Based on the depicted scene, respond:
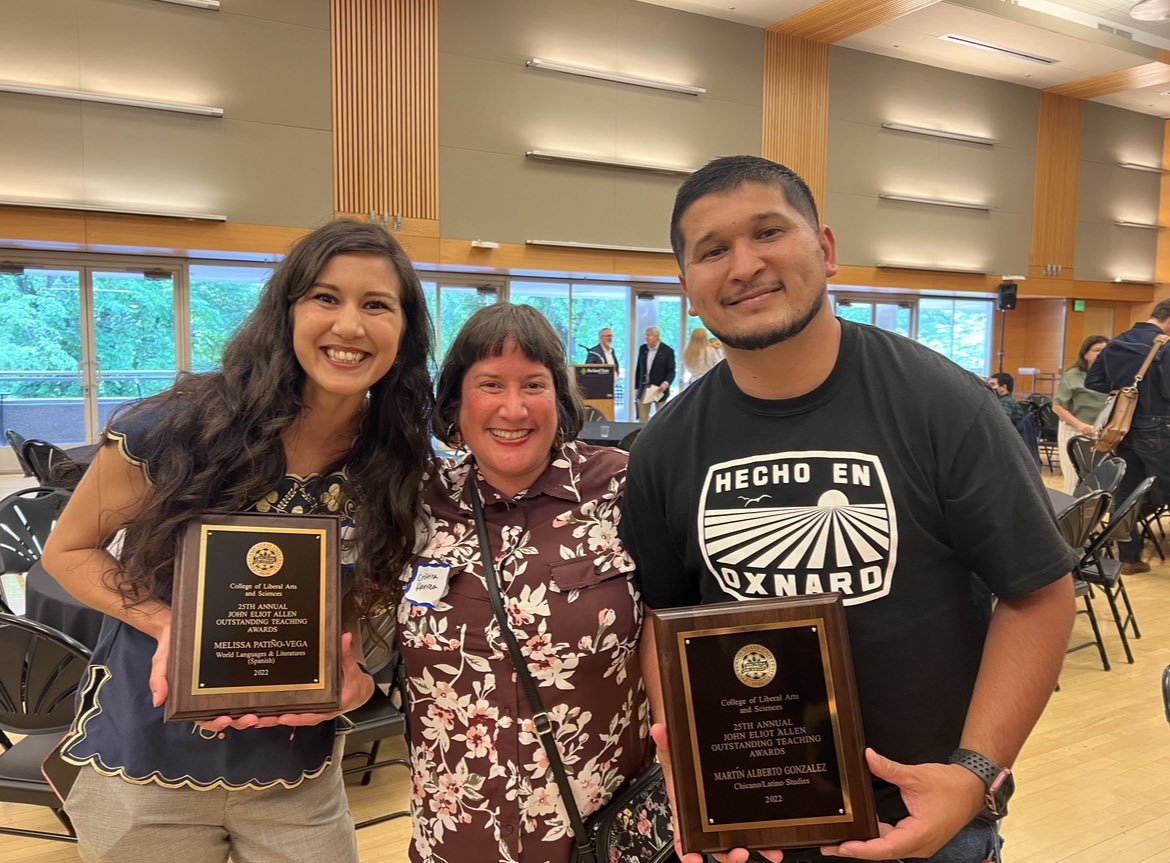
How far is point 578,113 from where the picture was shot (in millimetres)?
10203

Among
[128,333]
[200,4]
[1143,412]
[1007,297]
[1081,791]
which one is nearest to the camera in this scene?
[1081,791]

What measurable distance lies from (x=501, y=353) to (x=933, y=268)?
Answer: 518 inches

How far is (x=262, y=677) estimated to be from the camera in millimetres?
1289

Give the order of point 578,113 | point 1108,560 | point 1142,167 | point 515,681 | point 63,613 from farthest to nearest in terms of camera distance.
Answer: point 1142,167, point 578,113, point 1108,560, point 63,613, point 515,681

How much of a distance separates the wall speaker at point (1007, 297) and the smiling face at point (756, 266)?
1391cm

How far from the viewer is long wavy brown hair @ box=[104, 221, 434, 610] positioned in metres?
1.33

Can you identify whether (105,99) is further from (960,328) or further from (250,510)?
(960,328)

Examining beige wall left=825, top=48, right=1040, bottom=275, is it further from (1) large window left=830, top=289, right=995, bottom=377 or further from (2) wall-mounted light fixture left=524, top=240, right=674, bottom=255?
(2) wall-mounted light fixture left=524, top=240, right=674, bottom=255

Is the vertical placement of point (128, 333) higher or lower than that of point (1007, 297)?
lower

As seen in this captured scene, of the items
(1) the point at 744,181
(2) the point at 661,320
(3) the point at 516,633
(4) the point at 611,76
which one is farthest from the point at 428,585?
(2) the point at 661,320

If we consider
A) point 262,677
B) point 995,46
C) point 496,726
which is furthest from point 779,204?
point 995,46

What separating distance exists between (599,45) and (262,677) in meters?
10.5

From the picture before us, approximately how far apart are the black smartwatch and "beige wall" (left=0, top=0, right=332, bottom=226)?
315 inches

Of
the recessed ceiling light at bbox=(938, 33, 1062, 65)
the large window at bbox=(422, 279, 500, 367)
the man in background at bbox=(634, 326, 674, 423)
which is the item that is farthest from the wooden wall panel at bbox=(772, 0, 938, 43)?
the large window at bbox=(422, 279, 500, 367)
